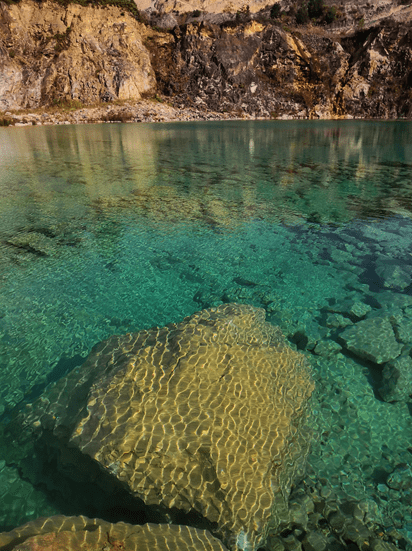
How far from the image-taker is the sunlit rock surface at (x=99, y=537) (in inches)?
85.0

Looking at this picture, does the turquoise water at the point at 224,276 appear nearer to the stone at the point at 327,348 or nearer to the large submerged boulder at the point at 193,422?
the stone at the point at 327,348

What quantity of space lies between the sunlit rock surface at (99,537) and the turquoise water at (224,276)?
94 cm

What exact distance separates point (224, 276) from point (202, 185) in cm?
878

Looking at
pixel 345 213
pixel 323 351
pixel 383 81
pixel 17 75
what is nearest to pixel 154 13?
pixel 17 75

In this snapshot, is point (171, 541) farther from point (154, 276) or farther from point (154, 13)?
point (154, 13)

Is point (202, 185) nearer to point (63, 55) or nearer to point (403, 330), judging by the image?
point (403, 330)

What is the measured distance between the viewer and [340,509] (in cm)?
317

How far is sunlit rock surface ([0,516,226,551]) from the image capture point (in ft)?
7.08

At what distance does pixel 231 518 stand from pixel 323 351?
3.14 metres

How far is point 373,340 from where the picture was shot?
524 cm

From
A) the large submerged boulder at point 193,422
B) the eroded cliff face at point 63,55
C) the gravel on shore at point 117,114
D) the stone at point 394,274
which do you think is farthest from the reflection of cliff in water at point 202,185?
the eroded cliff face at point 63,55

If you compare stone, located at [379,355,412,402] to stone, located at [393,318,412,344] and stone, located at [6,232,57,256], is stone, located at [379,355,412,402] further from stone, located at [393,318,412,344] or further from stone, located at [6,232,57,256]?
stone, located at [6,232,57,256]

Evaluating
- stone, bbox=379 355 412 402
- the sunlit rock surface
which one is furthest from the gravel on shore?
stone, bbox=379 355 412 402

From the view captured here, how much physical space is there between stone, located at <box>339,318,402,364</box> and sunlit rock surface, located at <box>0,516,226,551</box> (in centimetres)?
368
